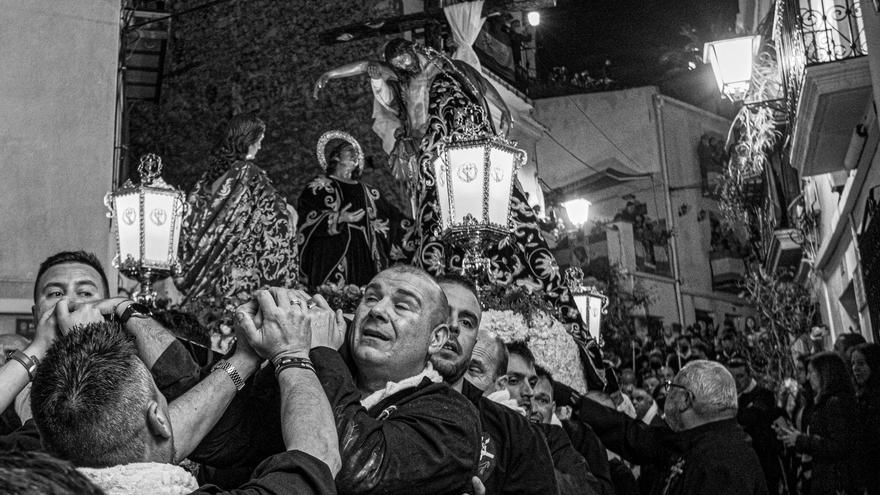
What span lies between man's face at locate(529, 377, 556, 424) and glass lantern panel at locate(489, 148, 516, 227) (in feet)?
3.30

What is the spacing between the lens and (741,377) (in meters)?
8.00

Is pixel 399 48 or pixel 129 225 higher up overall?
pixel 399 48

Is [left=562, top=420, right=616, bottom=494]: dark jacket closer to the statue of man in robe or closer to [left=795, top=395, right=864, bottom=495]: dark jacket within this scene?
the statue of man in robe

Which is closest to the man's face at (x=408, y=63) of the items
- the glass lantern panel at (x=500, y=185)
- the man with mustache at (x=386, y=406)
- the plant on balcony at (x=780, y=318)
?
the glass lantern panel at (x=500, y=185)

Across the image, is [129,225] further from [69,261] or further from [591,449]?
[591,449]

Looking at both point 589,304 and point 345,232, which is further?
point 589,304

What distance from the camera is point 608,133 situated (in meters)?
31.2

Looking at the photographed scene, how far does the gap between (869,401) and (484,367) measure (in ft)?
11.5

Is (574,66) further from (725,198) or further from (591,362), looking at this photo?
(591,362)

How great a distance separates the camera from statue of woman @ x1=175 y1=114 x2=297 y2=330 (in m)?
8.59

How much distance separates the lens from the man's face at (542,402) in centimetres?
462

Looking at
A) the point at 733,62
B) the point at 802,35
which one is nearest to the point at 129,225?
the point at 802,35

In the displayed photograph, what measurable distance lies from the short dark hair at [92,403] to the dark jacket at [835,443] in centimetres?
531

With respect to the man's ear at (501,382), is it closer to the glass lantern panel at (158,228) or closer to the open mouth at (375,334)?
the open mouth at (375,334)
